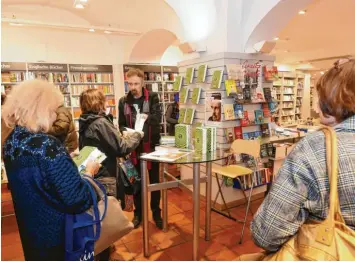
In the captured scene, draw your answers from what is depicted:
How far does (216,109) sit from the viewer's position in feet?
10.4

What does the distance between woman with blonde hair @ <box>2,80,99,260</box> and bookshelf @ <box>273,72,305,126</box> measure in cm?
968

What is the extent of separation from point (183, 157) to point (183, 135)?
406mm

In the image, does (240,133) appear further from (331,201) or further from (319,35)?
(319,35)

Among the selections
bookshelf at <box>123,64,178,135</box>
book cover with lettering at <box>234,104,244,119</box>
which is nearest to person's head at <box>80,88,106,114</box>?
book cover with lettering at <box>234,104,244,119</box>

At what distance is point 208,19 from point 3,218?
12.2 feet

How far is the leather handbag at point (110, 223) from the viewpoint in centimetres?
140

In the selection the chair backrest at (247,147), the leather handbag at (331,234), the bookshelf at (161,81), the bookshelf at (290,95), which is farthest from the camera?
the bookshelf at (290,95)

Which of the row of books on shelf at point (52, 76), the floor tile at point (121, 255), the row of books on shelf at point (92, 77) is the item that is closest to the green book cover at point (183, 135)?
the floor tile at point (121, 255)

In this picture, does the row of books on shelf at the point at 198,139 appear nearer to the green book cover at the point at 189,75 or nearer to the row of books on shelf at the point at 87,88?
the green book cover at the point at 189,75

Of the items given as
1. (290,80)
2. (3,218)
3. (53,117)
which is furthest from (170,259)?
(290,80)

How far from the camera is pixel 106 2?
199 inches

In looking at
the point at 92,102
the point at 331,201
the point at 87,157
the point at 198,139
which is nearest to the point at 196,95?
the point at 198,139

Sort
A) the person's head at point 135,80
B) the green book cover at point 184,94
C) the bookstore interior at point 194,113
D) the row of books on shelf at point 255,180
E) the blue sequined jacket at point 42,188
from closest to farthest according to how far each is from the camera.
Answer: the blue sequined jacket at point 42,188 < the bookstore interior at point 194,113 < the person's head at point 135,80 < the row of books on shelf at point 255,180 < the green book cover at point 184,94

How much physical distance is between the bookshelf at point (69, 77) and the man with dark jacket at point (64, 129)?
10.1 ft
